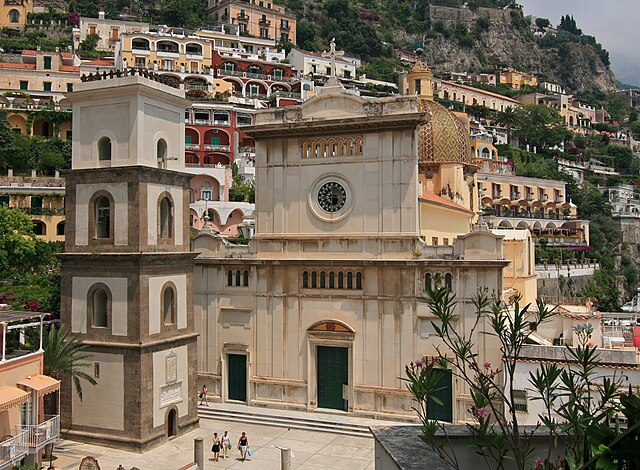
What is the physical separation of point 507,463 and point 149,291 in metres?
18.6

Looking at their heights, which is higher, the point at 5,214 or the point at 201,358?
the point at 5,214

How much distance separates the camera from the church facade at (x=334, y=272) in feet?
92.9

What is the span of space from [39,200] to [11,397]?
35408 mm

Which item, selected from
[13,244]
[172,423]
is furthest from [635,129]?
[172,423]

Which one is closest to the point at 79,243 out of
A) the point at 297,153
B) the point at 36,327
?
Answer: the point at 36,327

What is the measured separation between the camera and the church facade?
28.3m

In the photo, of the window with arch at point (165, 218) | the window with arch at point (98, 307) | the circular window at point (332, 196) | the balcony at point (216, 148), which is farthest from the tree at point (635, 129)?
the window with arch at point (98, 307)

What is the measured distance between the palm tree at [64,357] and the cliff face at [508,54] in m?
150

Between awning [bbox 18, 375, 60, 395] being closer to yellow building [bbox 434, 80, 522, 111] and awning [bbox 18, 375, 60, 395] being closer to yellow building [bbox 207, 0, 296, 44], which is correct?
yellow building [bbox 207, 0, 296, 44]

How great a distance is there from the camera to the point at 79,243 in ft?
85.9

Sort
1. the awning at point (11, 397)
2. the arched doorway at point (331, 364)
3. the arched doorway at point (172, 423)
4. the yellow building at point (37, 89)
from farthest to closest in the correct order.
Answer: the yellow building at point (37, 89), the arched doorway at point (331, 364), the arched doorway at point (172, 423), the awning at point (11, 397)

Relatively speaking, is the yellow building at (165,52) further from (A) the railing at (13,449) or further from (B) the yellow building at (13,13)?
(A) the railing at (13,449)

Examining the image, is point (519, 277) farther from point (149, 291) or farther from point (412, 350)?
point (149, 291)

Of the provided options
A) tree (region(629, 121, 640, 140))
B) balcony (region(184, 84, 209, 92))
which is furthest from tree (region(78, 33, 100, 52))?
tree (region(629, 121, 640, 140))
